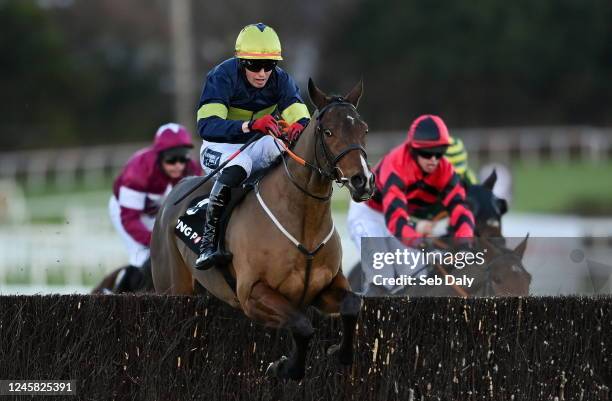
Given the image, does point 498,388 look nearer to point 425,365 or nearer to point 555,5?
point 425,365

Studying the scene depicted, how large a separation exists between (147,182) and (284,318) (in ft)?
11.0

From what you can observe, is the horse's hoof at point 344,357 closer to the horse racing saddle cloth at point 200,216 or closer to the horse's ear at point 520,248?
the horse racing saddle cloth at point 200,216

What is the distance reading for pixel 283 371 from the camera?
6531 millimetres

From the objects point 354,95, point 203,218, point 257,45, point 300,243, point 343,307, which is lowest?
point 343,307

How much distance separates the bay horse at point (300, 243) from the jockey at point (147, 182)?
2547mm

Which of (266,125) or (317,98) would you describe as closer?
(317,98)

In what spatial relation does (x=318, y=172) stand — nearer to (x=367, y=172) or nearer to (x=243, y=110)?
(x=367, y=172)

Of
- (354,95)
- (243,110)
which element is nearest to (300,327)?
(354,95)

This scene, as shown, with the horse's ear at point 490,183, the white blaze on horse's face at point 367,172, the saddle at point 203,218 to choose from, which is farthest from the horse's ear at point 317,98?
the horse's ear at point 490,183

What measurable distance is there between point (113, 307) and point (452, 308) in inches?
70.6

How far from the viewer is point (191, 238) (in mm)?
7375

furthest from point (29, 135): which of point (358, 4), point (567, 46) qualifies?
point (567, 46)

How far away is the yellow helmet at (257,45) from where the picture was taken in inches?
269

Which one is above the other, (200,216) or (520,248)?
(200,216)
